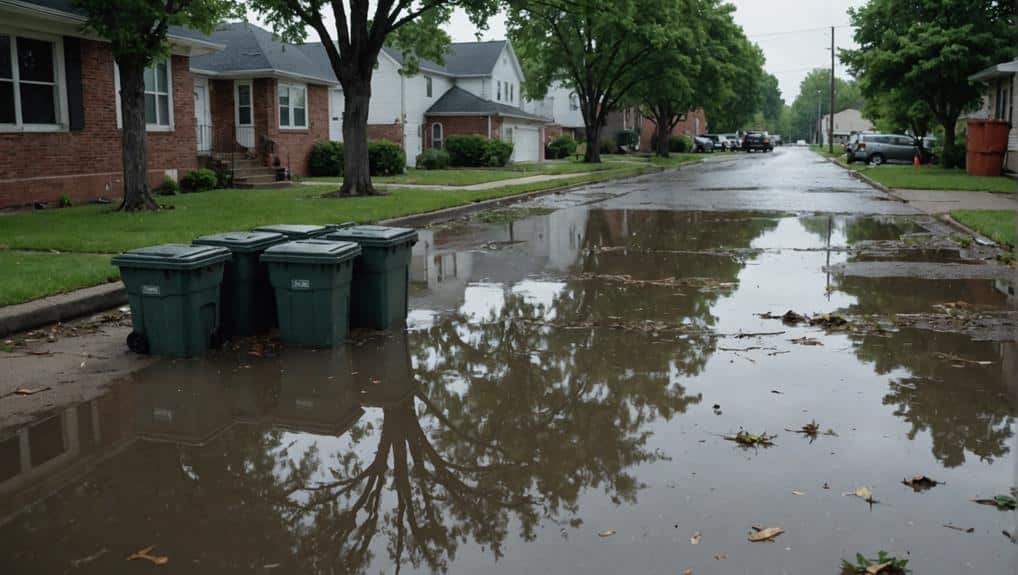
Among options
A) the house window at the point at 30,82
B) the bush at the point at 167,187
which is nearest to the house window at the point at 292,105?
the bush at the point at 167,187

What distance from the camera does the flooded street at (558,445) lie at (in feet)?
14.0

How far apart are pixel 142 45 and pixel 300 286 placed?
11.8 meters

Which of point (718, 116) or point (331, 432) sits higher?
point (718, 116)

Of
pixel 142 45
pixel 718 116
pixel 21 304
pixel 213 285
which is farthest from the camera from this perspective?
pixel 718 116

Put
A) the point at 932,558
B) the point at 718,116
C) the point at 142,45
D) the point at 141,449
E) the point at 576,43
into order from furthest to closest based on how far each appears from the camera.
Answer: the point at 718,116
the point at 576,43
the point at 142,45
the point at 141,449
the point at 932,558

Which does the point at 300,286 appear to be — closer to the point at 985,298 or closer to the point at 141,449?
the point at 141,449

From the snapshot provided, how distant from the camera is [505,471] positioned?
5.25 m

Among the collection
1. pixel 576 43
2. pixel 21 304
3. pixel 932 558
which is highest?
pixel 576 43

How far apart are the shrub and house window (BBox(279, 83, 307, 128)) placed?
12.2m

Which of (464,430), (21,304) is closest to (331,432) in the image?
(464,430)

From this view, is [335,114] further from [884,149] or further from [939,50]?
[884,149]

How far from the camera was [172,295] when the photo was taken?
7656mm

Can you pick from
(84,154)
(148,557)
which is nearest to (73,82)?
(84,154)

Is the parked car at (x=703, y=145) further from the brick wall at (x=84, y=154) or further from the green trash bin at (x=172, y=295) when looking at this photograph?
the green trash bin at (x=172, y=295)
